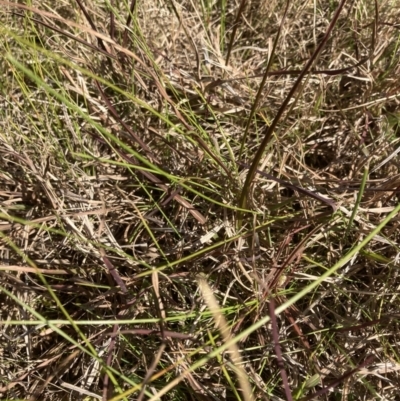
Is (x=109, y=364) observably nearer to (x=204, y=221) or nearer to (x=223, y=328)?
(x=204, y=221)

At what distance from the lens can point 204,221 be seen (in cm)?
82

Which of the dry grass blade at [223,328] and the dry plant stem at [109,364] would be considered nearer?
the dry grass blade at [223,328]

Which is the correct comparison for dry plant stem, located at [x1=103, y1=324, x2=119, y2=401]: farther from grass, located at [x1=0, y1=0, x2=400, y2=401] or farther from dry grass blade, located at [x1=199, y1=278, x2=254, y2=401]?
dry grass blade, located at [x1=199, y1=278, x2=254, y2=401]

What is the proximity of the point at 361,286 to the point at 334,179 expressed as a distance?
19 cm

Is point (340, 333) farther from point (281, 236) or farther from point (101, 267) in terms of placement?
point (101, 267)

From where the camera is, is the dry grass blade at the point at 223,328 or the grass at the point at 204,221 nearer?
the dry grass blade at the point at 223,328

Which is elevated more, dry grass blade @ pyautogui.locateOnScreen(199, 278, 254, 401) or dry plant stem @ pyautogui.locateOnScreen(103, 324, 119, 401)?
dry grass blade @ pyautogui.locateOnScreen(199, 278, 254, 401)

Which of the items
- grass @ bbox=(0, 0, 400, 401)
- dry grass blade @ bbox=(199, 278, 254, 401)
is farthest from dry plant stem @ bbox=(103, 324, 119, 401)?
dry grass blade @ bbox=(199, 278, 254, 401)

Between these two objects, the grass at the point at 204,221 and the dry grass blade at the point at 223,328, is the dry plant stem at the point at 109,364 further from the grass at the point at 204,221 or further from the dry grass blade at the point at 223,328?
the dry grass blade at the point at 223,328

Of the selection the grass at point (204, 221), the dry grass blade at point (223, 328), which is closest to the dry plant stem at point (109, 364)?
the grass at point (204, 221)

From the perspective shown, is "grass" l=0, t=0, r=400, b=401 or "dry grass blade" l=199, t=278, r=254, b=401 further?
"grass" l=0, t=0, r=400, b=401

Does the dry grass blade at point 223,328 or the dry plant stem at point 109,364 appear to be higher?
the dry grass blade at point 223,328

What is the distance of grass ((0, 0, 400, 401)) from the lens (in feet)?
2.53

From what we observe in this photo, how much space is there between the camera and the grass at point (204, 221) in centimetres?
77
